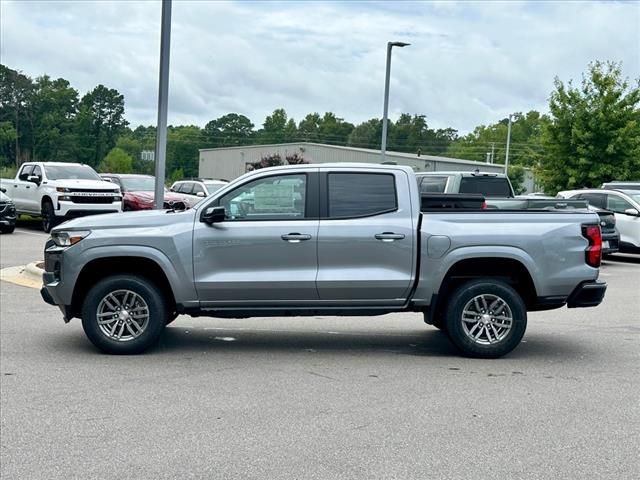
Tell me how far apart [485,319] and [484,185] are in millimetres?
10131

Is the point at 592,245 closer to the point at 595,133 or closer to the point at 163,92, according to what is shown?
the point at 163,92

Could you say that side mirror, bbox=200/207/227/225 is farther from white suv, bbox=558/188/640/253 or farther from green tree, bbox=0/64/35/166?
green tree, bbox=0/64/35/166

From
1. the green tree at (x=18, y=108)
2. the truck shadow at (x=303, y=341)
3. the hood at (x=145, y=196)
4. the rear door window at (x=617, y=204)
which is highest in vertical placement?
the green tree at (x=18, y=108)

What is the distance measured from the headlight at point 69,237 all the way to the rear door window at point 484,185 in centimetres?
1114

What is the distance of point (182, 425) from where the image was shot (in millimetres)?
5668

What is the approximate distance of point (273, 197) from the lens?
26.1 feet

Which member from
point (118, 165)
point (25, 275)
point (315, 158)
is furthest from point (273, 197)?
point (118, 165)

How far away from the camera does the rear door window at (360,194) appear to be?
7.92 m

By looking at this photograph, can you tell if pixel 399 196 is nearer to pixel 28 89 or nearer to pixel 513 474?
pixel 513 474

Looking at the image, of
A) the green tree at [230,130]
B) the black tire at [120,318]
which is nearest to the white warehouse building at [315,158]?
the black tire at [120,318]

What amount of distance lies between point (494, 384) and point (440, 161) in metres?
49.2

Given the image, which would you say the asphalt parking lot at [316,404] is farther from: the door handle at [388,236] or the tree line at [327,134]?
the tree line at [327,134]

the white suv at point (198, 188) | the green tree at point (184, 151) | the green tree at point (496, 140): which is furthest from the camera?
the green tree at point (496, 140)

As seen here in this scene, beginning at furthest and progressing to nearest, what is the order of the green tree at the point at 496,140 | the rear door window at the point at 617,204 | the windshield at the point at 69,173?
the green tree at the point at 496,140
the windshield at the point at 69,173
the rear door window at the point at 617,204
